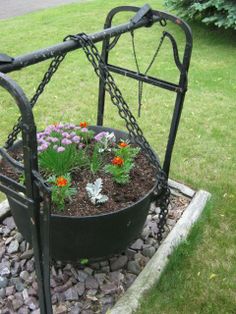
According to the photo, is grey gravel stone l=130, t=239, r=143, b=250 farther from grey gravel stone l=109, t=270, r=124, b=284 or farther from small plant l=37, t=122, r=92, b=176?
small plant l=37, t=122, r=92, b=176

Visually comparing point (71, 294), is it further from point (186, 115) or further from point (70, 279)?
point (186, 115)

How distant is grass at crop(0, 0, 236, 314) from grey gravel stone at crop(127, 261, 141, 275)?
0.19 m

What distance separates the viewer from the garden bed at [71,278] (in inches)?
97.7

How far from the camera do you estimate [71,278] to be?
2637mm

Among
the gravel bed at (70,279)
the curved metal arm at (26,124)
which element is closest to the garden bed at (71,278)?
the gravel bed at (70,279)

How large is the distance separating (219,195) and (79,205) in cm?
161

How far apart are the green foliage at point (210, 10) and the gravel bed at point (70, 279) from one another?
486 centimetres

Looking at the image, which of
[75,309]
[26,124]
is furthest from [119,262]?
[26,124]

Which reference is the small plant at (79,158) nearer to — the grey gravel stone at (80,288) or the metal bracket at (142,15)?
the grey gravel stone at (80,288)

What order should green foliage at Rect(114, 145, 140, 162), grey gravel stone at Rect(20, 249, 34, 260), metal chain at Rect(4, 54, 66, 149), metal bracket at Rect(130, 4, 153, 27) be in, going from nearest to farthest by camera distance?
metal chain at Rect(4, 54, 66, 149)
metal bracket at Rect(130, 4, 153, 27)
green foliage at Rect(114, 145, 140, 162)
grey gravel stone at Rect(20, 249, 34, 260)

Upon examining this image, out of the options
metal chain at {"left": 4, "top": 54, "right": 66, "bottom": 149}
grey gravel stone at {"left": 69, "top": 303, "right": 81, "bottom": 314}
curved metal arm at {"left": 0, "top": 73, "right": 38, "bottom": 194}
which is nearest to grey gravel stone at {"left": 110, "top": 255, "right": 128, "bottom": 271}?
grey gravel stone at {"left": 69, "top": 303, "right": 81, "bottom": 314}

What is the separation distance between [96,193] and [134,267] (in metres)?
0.69

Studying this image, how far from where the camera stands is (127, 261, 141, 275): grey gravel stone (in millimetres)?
2740

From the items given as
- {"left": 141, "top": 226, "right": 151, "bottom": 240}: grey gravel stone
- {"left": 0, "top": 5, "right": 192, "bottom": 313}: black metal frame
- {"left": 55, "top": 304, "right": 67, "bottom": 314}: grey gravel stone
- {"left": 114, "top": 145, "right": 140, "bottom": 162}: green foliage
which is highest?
{"left": 0, "top": 5, "right": 192, "bottom": 313}: black metal frame
